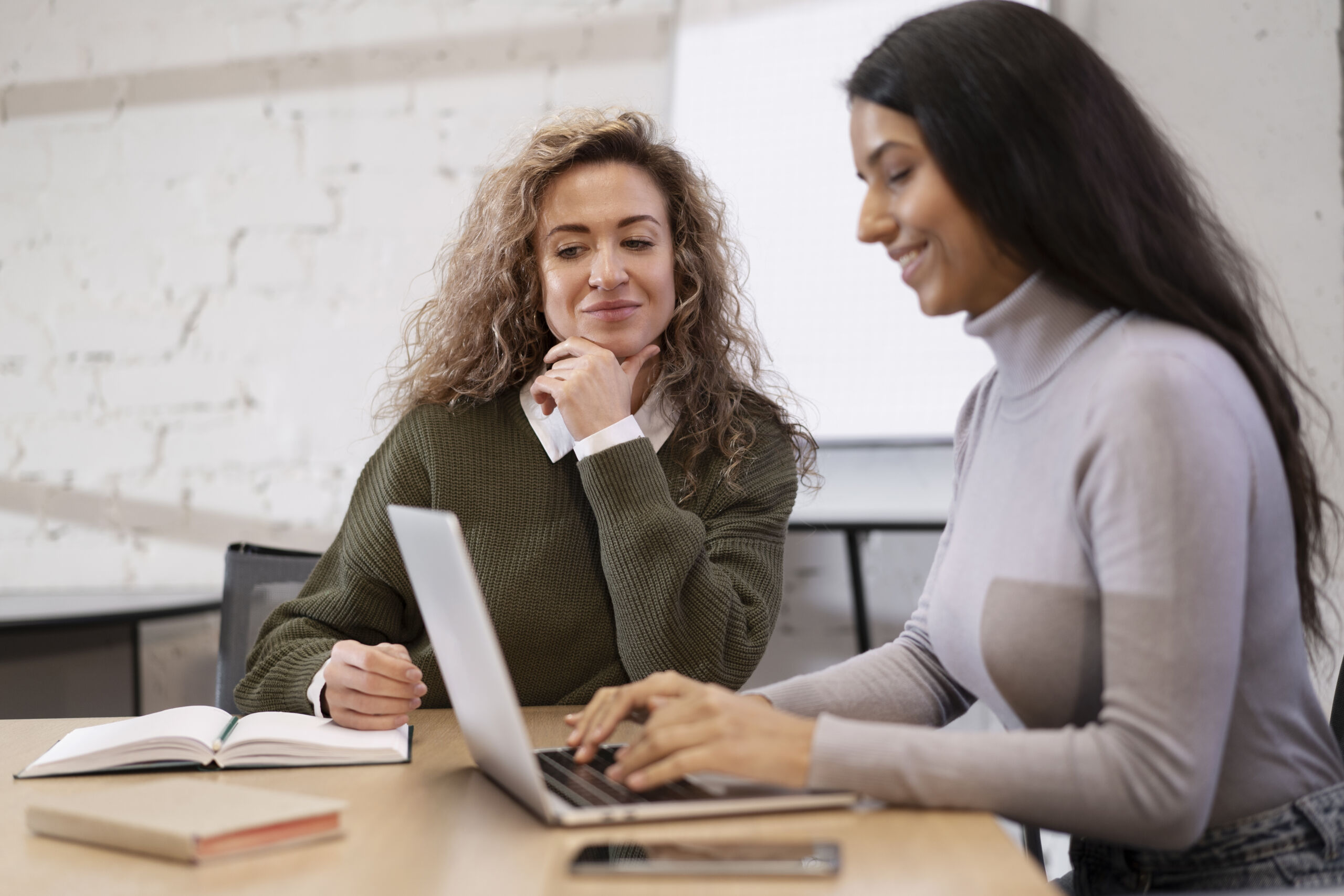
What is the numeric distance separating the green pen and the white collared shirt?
1.57 feet

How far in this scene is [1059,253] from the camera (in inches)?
34.7

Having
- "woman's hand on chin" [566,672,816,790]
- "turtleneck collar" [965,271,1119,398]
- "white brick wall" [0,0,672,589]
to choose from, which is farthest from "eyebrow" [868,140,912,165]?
"white brick wall" [0,0,672,589]

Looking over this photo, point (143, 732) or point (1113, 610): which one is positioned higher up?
point (1113, 610)

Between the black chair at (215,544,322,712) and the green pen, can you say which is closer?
the green pen

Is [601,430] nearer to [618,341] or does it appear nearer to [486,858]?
[618,341]

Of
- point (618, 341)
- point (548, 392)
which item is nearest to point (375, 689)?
point (548, 392)

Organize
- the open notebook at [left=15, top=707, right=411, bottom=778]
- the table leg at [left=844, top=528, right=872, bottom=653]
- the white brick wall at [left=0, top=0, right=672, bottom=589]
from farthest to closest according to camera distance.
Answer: the white brick wall at [left=0, top=0, right=672, bottom=589], the table leg at [left=844, top=528, right=872, bottom=653], the open notebook at [left=15, top=707, right=411, bottom=778]

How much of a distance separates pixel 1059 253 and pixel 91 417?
2.13m

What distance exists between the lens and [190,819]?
758 mm

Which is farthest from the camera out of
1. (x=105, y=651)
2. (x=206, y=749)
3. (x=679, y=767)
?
(x=105, y=651)

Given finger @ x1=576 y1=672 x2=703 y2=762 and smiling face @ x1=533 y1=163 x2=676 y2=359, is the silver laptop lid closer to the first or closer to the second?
finger @ x1=576 y1=672 x2=703 y2=762

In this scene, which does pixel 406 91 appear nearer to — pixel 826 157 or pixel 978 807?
pixel 826 157

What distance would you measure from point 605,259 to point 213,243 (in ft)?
4.12

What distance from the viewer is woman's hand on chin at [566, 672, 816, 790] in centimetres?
79
